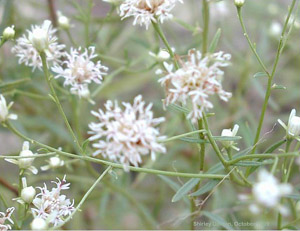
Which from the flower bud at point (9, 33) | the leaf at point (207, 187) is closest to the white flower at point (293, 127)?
the leaf at point (207, 187)

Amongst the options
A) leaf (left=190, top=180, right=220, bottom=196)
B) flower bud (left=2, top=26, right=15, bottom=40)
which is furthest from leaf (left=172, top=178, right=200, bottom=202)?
flower bud (left=2, top=26, right=15, bottom=40)

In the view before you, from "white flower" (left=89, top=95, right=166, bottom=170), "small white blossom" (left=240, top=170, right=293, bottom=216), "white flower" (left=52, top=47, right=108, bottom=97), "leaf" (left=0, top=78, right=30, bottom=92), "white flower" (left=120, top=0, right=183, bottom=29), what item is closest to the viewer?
"small white blossom" (left=240, top=170, right=293, bottom=216)

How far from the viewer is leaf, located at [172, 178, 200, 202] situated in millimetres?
1284

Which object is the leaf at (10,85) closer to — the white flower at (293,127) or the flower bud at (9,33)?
the flower bud at (9,33)

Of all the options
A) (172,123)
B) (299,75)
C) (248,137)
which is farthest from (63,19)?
(299,75)

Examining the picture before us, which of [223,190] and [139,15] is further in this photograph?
[223,190]

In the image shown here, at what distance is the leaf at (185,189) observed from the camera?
1284mm

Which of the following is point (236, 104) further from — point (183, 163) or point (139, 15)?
point (139, 15)

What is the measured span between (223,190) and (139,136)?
4.54 feet

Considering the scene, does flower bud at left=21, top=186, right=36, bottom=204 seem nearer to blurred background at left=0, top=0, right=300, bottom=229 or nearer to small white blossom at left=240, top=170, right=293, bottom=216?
blurred background at left=0, top=0, right=300, bottom=229

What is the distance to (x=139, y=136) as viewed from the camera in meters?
1.03

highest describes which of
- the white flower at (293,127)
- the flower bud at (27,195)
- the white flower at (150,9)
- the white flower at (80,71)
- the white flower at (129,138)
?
the white flower at (150,9)

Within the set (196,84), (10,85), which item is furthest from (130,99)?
(196,84)

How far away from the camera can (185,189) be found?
1314mm
